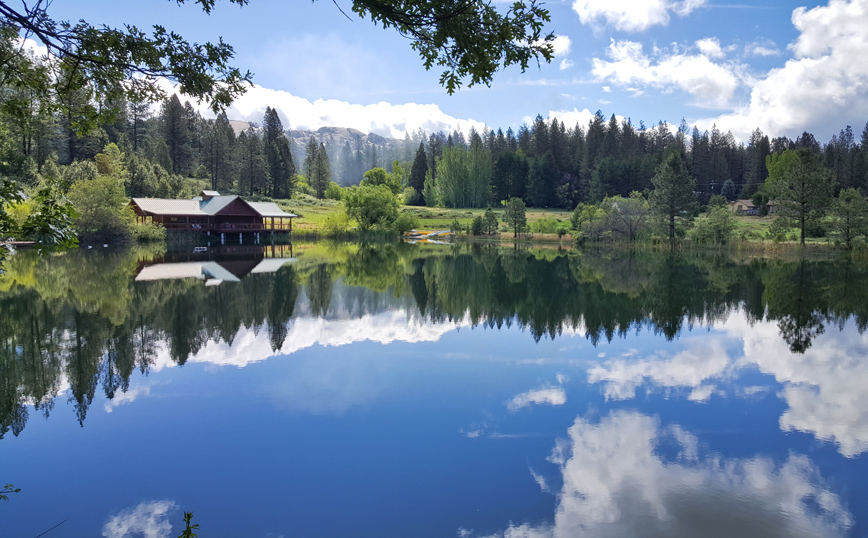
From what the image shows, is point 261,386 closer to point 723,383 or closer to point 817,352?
point 723,383

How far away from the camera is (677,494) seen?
498cm

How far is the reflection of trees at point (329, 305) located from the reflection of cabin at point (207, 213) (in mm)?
28884

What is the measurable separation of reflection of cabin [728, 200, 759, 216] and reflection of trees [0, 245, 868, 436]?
52.4 m

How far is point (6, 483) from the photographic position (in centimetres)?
514

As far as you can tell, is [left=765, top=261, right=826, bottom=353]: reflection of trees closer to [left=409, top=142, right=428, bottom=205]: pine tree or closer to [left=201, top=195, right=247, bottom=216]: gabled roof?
[left=201, top=195, right=247, bottom=216]: gabled roof

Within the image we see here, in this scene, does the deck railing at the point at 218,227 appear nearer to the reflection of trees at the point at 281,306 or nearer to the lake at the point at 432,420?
the reflection of trees at the point at 281,306

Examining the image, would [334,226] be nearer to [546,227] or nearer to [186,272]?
[546,227]

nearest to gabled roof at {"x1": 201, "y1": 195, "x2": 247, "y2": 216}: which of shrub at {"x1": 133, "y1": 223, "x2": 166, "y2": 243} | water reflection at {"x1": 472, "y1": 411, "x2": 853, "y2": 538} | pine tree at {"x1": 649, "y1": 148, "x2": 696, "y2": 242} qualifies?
shrub at {"x1": 133, "y1": 223, "x2": 166, "y2": 243}

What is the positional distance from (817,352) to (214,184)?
90.1 meters

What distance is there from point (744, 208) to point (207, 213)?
73.6 m

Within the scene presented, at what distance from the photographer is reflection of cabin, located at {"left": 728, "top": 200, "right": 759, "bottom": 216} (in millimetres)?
72938

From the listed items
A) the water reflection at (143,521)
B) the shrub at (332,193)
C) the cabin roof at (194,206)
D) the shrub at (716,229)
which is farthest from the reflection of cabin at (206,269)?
the shrub at (332,193)

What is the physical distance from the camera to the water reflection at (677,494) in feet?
14.7

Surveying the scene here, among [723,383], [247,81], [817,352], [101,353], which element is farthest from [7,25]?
[817,352]
